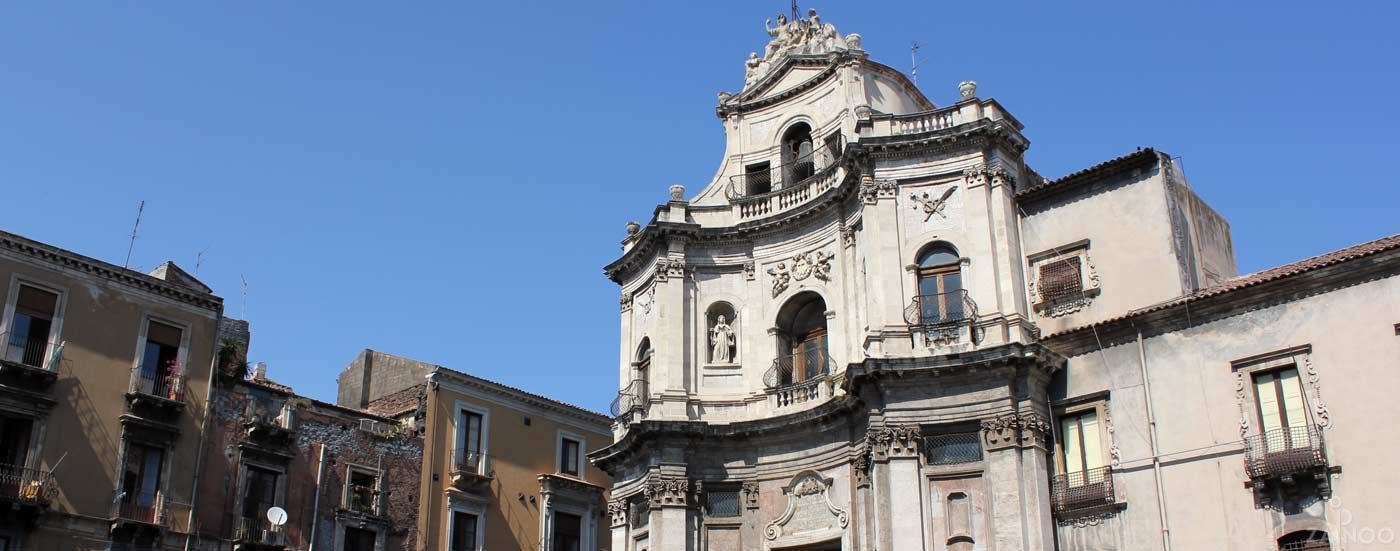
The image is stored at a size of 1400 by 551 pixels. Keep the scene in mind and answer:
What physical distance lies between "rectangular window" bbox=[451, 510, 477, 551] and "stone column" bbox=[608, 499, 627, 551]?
7.40 meters

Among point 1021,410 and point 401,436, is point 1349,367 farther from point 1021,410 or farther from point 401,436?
point 401,436

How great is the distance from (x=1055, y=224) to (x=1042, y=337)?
262 centimetres

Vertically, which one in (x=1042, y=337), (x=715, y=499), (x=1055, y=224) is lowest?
(x=715, y=499)

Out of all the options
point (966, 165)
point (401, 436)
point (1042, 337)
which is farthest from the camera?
point (401, 436)

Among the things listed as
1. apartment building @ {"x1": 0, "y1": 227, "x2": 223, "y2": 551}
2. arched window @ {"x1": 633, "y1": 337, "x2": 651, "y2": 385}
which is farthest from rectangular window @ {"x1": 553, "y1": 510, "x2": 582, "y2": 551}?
apartment building @ {"x1": 0, "y1": 227, "x2": 223, "y2": 551}

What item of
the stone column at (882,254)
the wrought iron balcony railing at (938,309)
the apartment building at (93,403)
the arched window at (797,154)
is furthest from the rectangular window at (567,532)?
the wrought iron balcony railing at (938,309)

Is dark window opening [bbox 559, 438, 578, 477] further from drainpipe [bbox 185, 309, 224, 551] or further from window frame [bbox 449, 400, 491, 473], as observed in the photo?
drainpipe [bbox 185, 309, 224, 551]

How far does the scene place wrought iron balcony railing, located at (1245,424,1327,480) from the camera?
873 inches

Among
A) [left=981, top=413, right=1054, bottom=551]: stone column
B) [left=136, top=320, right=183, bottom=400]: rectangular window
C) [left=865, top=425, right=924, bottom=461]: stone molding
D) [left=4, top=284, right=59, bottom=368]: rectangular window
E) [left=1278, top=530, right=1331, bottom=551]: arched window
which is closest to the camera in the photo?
[left=1278, top=530, right=1331, bottom=551]: arched window

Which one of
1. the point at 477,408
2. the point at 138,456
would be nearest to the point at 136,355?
the point at 138,456

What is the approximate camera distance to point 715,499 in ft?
99.7

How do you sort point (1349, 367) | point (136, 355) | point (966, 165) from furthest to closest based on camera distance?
point (136, 355), point (966, 165), point (1349, 367)

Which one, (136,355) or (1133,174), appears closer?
(1133,174)

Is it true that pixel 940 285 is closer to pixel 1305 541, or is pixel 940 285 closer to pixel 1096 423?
pixel 1096 423
